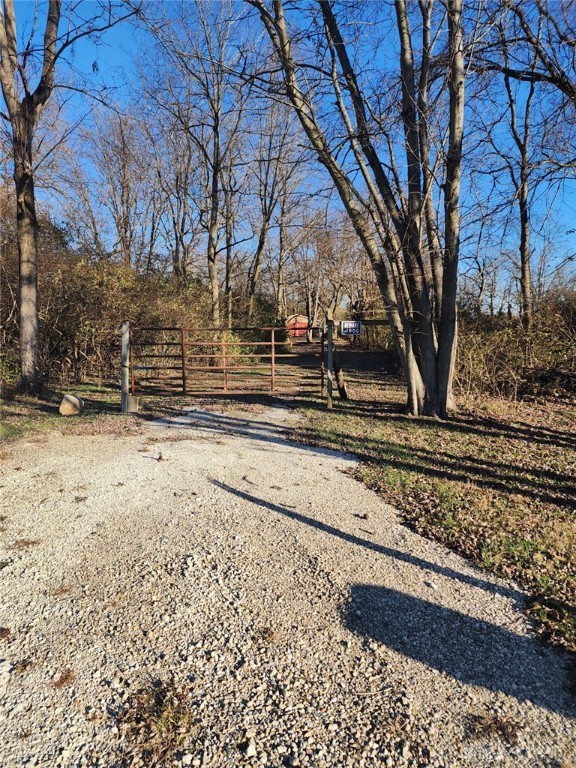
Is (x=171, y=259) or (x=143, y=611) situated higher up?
(x=171, y=259)

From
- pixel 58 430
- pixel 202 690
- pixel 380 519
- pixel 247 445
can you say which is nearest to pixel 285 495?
pixel 380 519

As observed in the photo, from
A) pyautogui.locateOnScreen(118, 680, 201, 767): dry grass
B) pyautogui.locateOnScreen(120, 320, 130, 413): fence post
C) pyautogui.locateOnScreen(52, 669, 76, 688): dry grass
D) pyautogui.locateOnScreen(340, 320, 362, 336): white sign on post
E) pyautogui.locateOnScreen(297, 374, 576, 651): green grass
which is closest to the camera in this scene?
pyautogui.locateOnScreen(118, 680, 201, 767): dry grass

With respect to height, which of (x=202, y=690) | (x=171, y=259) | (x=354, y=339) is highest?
(x=171, y=259)

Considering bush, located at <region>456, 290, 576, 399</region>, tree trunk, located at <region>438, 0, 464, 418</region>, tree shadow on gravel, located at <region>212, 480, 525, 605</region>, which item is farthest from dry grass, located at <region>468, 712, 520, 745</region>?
A: bush, located at <region>456, 290, 576, 399</region>

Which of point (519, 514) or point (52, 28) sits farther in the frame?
point (52, 28)

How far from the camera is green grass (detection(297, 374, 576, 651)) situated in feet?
10.9

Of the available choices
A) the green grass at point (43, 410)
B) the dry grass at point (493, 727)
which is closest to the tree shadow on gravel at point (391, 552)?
the dry grass at point (493, 727)

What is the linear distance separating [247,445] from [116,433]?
213 centimetres

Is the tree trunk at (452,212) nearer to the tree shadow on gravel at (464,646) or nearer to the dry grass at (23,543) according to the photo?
the tree shadow on gravel at (464,646)

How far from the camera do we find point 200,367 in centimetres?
941

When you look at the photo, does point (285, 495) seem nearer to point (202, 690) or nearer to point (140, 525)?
point (140, 525)

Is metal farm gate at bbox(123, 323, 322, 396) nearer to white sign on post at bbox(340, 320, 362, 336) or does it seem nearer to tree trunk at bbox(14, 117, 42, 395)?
white sign on post at bbox(340, 320, 362, 336)

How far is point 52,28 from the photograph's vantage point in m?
9.09

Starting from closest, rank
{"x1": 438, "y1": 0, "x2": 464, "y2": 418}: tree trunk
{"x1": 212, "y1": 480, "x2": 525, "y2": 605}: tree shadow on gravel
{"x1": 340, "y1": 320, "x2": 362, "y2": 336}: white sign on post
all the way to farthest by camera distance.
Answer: {"x1": 212, "y1": 480, "x2": 525, "y2": 605}: tree shadow on gravel → {"x1": 438, "y1": 0, "x2": 464, "y2": 418}: tree trunk → {"x1": 340, "y1": 320, "x2": 362, "y2": 336}: white sign on post
